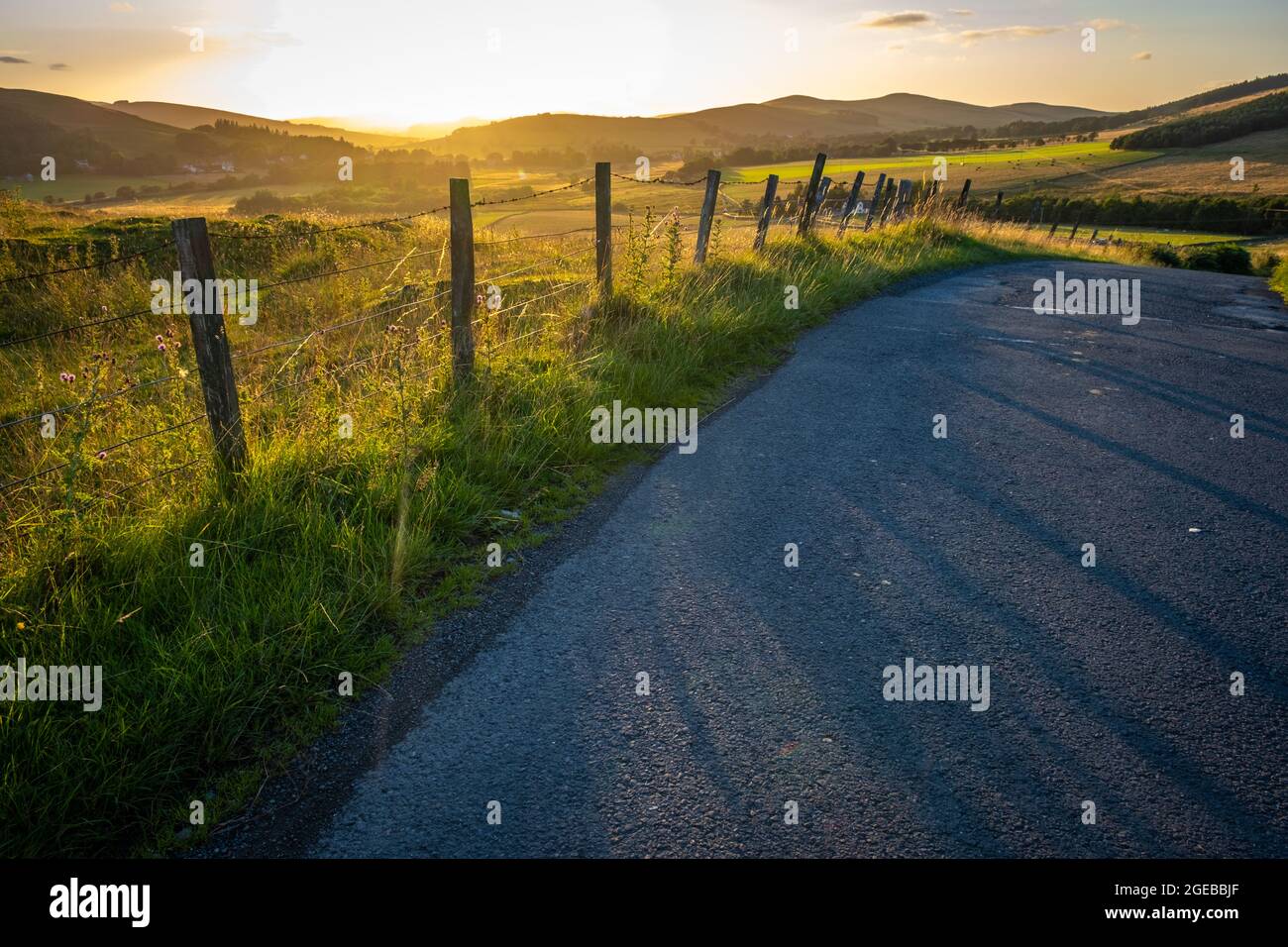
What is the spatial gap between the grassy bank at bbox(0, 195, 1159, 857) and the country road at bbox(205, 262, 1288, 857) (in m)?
0.35

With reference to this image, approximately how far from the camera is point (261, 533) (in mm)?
4070

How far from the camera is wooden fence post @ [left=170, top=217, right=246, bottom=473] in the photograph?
13.5 feet

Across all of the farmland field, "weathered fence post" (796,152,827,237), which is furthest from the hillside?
"weathered fence post" (796,152,827,237)

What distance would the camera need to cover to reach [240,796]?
9.18ft

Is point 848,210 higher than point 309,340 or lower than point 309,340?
higher

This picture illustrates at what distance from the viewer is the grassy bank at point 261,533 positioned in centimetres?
287

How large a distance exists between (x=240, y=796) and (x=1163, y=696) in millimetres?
3922

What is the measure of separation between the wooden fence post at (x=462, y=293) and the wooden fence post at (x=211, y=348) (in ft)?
6.42

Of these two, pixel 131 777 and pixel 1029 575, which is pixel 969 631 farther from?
pixel 131 777

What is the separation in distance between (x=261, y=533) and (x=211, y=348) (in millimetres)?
1219

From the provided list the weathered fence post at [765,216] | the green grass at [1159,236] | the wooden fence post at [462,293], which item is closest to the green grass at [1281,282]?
the weathered fence post at [765,216]

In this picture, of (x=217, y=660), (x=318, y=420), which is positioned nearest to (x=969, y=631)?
(x=217, y=660)

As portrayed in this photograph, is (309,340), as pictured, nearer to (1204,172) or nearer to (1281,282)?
(1281,282)

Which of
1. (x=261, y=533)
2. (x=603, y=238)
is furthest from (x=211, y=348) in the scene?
(x=603, y=238)
